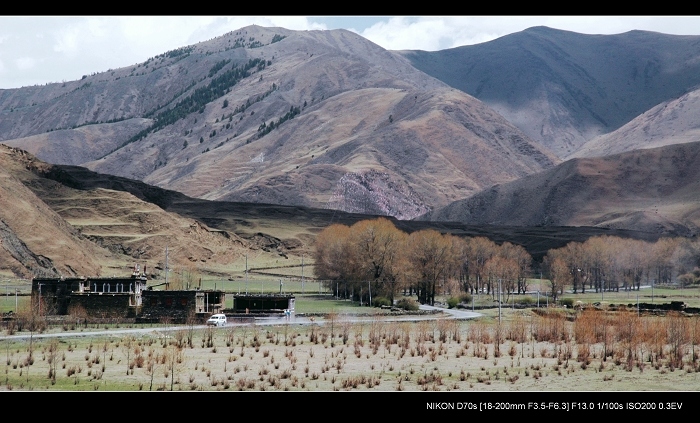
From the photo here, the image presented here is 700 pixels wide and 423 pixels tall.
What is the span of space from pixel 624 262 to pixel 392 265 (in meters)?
43.2

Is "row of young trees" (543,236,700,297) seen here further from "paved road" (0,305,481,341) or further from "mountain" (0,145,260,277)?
"mountain" (0,145,260,277)

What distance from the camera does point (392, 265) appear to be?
103812mm

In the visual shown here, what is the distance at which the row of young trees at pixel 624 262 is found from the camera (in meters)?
132

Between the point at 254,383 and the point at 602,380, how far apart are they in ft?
48.7

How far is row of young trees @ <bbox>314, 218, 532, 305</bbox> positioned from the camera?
4070 inches

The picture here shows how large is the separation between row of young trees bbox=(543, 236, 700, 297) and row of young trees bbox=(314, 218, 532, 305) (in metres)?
12.5

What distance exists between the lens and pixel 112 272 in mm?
121438

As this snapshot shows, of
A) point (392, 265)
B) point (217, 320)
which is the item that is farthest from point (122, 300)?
point (392, 265)

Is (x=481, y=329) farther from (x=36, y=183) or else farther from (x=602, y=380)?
(x=36, y=183)

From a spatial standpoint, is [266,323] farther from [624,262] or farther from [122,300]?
[624,262]

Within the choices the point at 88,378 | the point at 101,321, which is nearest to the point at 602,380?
the point at 88,378

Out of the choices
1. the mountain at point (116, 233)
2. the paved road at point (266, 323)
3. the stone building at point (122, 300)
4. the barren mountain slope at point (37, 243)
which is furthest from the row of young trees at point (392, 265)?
the barren mountain slope at point (37, 243)

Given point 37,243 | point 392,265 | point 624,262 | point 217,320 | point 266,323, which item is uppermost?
point 37,243

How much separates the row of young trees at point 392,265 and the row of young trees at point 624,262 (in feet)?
40.9
